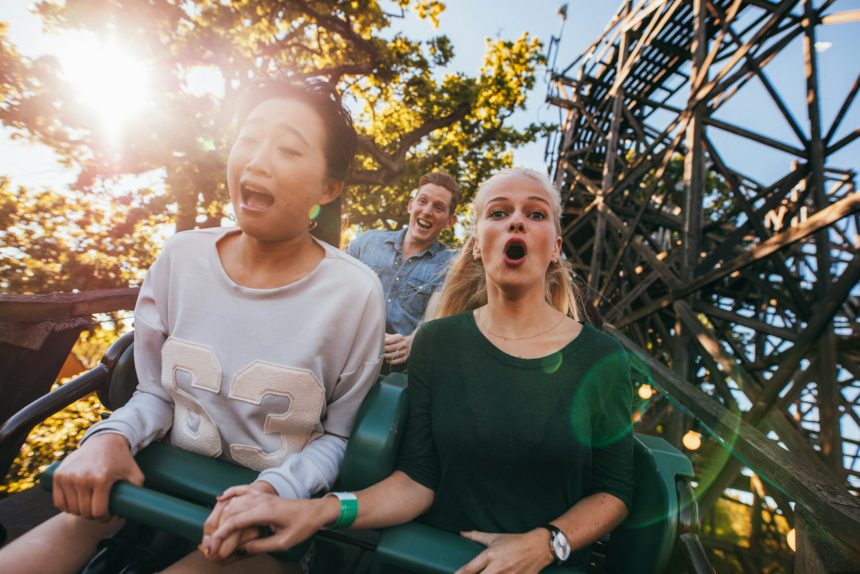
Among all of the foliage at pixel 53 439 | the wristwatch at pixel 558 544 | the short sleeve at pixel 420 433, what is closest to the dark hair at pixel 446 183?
the short sleeve at pixel 420 433

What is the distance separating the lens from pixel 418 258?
10.7 ft

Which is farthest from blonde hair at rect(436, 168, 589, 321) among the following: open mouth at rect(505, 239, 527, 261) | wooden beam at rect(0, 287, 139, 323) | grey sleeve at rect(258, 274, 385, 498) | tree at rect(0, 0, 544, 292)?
tree at rect(0, 0, 544, 292)

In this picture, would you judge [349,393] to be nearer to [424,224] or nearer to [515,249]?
[515,249]

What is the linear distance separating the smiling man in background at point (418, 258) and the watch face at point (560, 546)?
2.02 m

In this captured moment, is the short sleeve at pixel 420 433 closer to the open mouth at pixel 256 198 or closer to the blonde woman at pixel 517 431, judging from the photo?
the blonde woman at pixel 517 431

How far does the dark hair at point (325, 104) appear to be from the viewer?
1210 mm

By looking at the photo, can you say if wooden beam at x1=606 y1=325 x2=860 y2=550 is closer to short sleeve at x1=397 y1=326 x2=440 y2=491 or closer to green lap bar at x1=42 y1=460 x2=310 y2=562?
short sleeve at x1=397 y1=326 x2=440 y2=491

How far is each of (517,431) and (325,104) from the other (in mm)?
1132

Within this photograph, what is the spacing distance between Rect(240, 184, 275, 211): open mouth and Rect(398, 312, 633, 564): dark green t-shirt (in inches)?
27.2

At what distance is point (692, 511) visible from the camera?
106 centimetres

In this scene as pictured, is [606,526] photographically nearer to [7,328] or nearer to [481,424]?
[481,424]

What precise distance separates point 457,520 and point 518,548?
24 centimetres

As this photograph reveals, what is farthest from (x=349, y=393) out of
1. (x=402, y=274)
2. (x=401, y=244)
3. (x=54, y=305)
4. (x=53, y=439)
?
(x=53, y=439)

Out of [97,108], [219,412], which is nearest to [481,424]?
[219,412]
